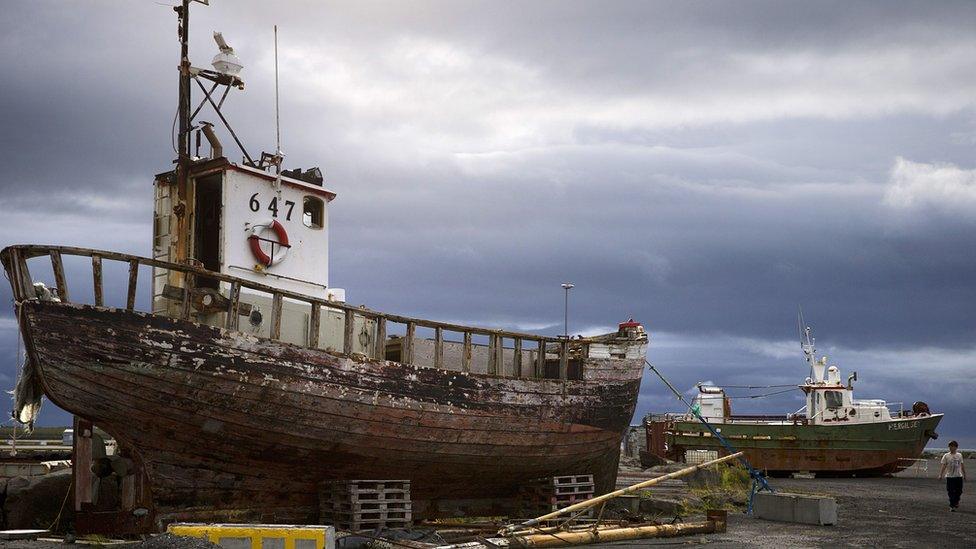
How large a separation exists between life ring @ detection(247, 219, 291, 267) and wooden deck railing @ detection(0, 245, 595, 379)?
0.98 metres

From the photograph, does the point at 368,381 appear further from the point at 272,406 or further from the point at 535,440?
the point at 535,440

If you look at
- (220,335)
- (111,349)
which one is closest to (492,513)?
(220,335)

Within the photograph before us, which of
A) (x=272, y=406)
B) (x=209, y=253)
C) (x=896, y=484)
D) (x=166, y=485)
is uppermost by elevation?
(x=209, y=253)

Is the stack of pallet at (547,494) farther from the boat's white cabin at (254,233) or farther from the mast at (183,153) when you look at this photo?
the mast at (183,153)

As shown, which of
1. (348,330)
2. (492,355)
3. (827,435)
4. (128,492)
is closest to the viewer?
(128,492)

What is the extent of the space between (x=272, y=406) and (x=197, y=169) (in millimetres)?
5014

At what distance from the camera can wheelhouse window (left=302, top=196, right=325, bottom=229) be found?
57.0 ft

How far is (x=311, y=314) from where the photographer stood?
1421 centimetres

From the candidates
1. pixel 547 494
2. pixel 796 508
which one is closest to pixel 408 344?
pixel 547 494

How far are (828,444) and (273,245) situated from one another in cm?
2527

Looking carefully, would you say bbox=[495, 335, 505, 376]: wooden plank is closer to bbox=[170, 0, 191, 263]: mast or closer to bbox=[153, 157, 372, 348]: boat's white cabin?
bbox=[153, 157, 372, 348]: boat's white cabin

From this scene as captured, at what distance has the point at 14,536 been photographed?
41.6 ft

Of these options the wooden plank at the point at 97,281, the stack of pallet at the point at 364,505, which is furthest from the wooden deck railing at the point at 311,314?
the stack of pallet at the point at 364,505

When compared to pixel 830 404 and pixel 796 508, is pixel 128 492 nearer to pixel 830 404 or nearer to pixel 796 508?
pixel 796 508
